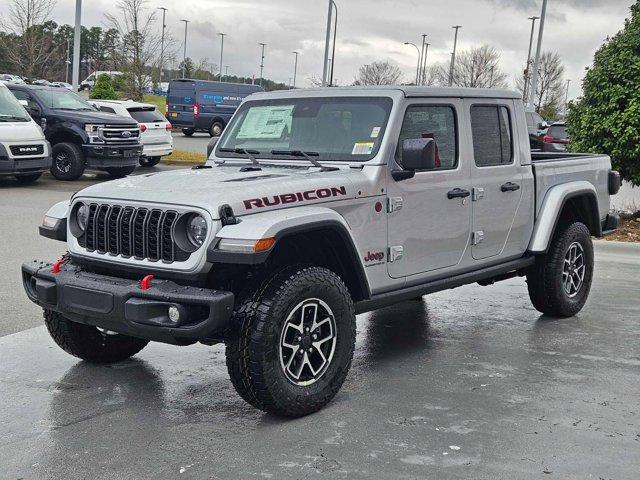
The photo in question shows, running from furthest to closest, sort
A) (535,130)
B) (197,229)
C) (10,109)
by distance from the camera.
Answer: (535,130) < (10,109) < (197,229)

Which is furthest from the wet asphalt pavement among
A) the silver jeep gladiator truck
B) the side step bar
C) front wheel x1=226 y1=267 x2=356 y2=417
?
the side step bar

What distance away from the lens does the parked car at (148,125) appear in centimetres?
2123

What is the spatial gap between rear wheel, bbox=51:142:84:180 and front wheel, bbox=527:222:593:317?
12836 mm

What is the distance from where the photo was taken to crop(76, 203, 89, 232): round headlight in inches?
203

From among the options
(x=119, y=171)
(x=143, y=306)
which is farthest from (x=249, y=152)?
(x=119, y=171)

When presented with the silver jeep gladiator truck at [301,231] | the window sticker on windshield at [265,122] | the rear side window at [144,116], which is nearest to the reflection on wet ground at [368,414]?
the silver jeep gladiator truck at [301,231]

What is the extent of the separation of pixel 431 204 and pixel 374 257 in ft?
2.25

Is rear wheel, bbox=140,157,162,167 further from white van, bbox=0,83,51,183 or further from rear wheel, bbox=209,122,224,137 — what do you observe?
rear wheel, bbox=209,122,224,137

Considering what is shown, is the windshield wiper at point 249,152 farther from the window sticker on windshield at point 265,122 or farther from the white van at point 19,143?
the white van at point 19,143

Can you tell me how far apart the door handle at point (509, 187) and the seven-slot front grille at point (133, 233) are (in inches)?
112

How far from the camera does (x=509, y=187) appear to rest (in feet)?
21.6

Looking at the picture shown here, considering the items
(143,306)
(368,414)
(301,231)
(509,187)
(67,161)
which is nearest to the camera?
(143,306)

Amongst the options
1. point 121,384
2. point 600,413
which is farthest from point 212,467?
point 600,413

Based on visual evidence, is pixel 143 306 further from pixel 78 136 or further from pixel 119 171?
pixel 119 171
